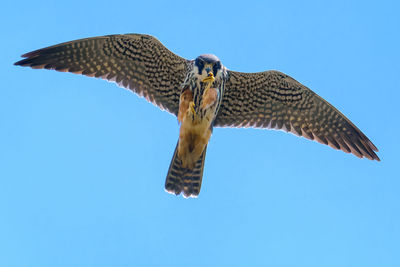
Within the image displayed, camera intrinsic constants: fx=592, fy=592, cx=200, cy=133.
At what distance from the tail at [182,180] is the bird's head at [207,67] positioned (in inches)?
46.6

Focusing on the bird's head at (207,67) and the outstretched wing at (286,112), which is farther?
the outstretched wing at (286,112)

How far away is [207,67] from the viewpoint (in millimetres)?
8453

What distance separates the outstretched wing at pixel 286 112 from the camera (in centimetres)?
924

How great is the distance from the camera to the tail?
29.1 feet

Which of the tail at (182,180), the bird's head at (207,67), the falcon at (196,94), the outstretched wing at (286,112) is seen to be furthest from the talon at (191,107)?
the outstretched wing at (286,112)

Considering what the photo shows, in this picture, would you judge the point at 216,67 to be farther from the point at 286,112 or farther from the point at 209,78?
the point at 286,112

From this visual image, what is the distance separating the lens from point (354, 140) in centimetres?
922

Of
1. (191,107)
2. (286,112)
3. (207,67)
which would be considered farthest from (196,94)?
(286,112)

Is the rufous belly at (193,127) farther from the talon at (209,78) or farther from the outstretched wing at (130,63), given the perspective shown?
the outstretched wing at (130,63)

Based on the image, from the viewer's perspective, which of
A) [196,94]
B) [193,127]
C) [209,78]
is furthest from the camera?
[193,127]

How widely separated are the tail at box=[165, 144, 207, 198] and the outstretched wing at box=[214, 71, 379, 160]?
2.97ft

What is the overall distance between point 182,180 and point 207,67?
1.75 m

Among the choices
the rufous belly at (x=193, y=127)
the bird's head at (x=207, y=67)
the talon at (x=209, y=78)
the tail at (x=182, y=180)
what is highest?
the bird's head at (x=207, y=67)

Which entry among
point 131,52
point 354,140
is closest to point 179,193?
point 131,52
